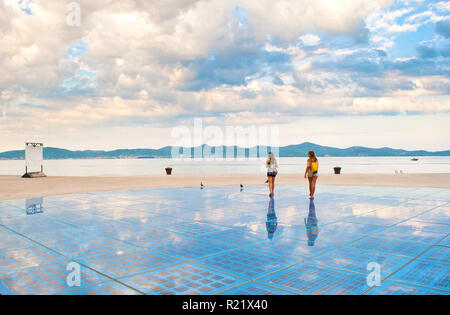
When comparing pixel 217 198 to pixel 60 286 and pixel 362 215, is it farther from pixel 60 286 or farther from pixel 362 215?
pixel 60 286

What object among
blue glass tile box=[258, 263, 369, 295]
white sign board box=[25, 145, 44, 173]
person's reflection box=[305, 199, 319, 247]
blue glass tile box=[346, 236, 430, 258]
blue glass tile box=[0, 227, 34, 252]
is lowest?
blue glass tile box=[0, 227, 34, 252]

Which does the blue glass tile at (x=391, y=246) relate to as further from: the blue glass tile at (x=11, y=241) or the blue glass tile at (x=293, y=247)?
the blue glass tile at (x=11, y=241)

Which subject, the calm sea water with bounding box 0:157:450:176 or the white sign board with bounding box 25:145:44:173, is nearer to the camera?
the white sign board with bounding box 25:145:44:173

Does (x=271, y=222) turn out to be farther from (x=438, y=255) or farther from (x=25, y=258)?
(x=25, y=258)

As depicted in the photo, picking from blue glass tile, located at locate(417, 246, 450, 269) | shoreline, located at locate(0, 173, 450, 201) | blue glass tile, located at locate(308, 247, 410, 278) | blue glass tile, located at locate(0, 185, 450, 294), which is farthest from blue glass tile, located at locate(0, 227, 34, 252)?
shoreline, located at locate(0, 173, 450, 201)

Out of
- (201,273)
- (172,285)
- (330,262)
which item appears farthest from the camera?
(330,262)

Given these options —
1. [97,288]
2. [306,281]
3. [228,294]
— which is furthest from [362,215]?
[97,288]

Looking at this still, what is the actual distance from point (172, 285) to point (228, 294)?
2.63 ft

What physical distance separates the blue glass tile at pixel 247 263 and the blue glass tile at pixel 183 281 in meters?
0.23

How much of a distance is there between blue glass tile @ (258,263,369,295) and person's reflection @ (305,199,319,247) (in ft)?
5.14

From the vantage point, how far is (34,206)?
1204 cm

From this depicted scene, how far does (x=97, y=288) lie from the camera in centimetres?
441

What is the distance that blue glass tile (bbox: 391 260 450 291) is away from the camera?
447cm

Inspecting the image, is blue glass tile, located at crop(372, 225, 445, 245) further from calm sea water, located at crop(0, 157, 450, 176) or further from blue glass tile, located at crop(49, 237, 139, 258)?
calm sea water, located at crop(0, 157, 450, 176)
